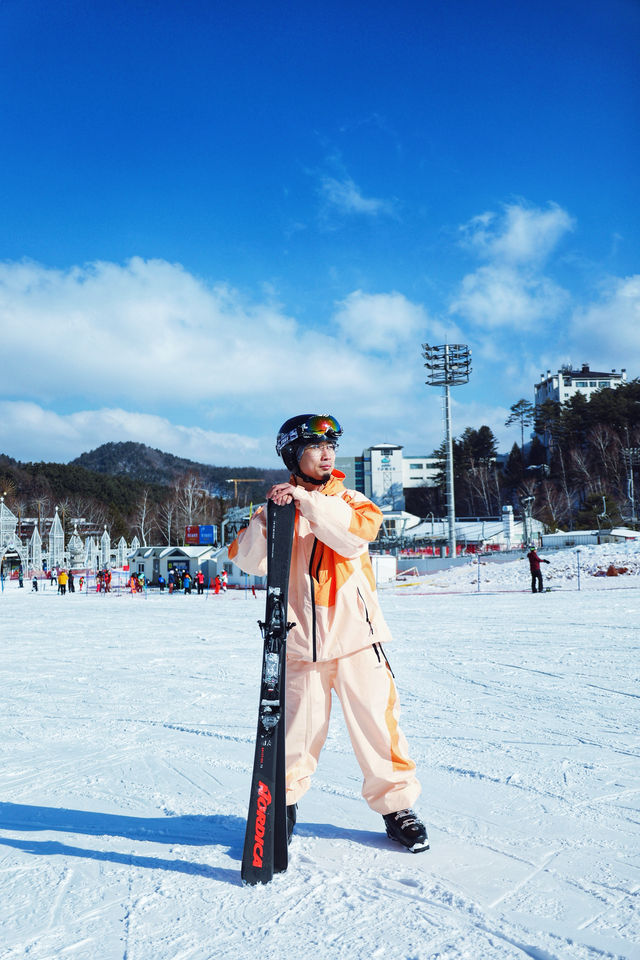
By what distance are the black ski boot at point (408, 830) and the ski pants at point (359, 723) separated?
4 cm

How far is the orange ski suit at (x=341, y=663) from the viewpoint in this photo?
2.41 m

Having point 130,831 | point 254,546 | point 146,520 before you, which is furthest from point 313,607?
point 146,520

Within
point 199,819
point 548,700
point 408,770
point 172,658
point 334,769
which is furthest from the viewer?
point 172,658

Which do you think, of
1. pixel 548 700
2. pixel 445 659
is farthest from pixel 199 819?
pixel 445 659

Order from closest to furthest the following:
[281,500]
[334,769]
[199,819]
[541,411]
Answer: [281,500] < [199,819] < [334,769] < [541,411]

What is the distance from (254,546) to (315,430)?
0.51 meters

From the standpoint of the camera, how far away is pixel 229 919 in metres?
1.94

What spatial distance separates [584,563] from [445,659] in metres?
17.2

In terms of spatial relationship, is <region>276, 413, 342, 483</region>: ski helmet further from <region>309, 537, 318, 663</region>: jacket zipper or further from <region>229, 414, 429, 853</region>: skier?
<region>309, 537, 318, 663</region>: jacket zipper

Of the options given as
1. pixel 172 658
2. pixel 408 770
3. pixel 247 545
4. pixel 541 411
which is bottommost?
pixel 172 658

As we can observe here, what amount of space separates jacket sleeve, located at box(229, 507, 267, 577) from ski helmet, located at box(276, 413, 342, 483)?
10.2 inches

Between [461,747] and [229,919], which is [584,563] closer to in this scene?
[461,747]

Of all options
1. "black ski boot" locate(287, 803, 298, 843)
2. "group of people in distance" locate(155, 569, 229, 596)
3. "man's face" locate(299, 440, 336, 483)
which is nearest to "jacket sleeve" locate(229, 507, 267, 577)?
"man's face" locate(299, 440, 336, 483)

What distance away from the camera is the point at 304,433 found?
101 inches
